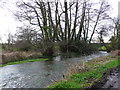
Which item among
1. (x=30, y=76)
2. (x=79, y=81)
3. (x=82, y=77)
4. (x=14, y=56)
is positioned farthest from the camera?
(x=14, y=56)

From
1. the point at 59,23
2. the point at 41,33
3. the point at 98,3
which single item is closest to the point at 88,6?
the point at 98,3

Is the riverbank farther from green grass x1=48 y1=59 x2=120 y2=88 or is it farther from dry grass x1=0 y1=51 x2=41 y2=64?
dry grass x1=0 y1=51 x2=41 y2=64

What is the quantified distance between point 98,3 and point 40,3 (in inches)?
422

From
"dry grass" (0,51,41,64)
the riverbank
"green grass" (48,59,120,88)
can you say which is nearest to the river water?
the riverbank

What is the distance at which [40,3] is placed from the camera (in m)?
17.0

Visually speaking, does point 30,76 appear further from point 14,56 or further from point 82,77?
point 14,56

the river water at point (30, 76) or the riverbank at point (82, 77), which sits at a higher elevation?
the riverbank at point (82, 77)

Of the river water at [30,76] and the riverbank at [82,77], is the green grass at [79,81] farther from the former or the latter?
the river water at [30,76]

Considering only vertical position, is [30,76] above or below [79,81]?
below

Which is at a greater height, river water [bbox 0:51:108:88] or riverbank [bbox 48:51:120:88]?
riverbank [bbox 48:51:120:88]

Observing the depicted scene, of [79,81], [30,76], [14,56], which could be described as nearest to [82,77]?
[79,81]

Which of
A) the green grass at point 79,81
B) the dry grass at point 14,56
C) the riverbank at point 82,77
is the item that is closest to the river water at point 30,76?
the riverbank at point 82,77

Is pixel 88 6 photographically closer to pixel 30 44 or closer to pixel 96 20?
pixel 96 20

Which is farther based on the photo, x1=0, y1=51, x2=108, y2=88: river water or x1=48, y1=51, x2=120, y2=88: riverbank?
x1=0, y1=51, x2=108, y2=88: river water
